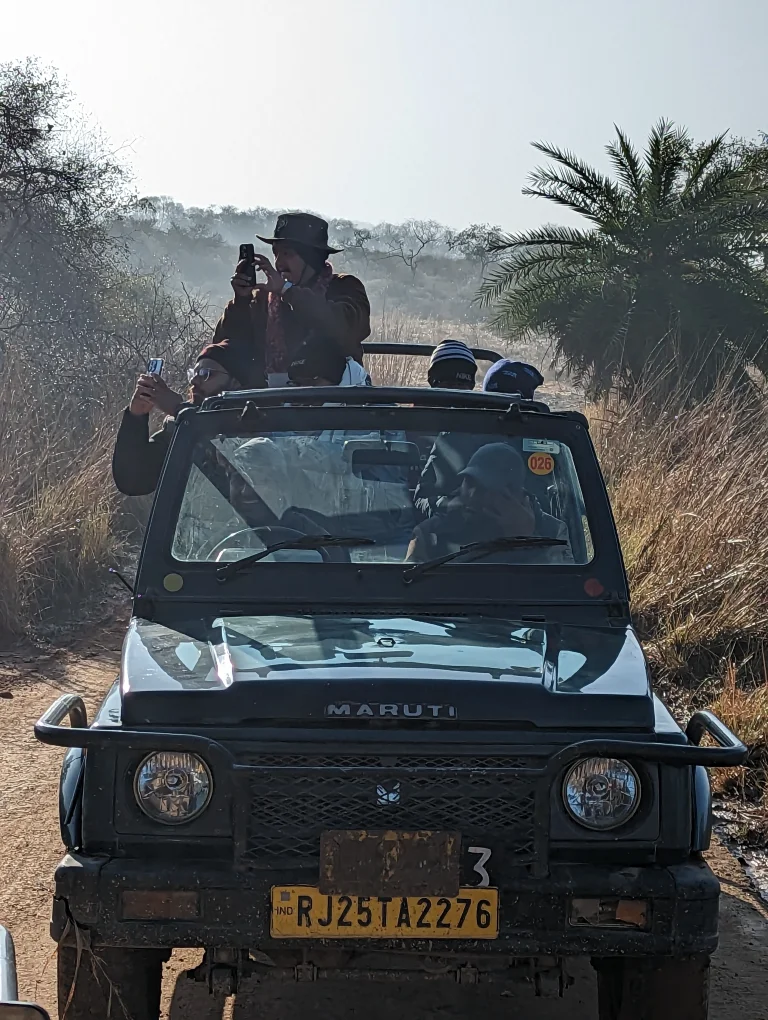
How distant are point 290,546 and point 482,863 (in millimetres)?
1151

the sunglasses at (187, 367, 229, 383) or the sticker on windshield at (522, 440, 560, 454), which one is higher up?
the sunglasses at (187, 367, 229, 383)

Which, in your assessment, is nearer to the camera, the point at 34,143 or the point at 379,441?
the point at 379,441

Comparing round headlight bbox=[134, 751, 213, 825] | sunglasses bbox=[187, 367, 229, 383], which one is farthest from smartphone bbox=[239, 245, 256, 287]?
round headlight bbox=[134, 751, 213, 825]

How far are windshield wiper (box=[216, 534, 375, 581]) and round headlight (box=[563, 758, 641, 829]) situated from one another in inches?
41.6

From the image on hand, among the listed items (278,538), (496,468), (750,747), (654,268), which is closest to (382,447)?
(496,468)

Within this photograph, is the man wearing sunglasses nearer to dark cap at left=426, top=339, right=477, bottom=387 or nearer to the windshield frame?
the windshield frame

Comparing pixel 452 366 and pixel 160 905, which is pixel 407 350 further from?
pixel 160 905

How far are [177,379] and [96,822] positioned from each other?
10.4 metres

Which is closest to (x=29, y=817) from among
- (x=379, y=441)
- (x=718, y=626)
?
(x=379, y=441)

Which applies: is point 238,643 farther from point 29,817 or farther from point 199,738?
point 29,817

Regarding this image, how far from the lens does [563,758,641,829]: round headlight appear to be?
2.79 m

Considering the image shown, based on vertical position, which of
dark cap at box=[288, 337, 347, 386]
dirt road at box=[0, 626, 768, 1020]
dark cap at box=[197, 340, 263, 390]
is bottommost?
dirt road at box=[0, 626, 768, 1020]

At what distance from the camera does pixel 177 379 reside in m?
12.9

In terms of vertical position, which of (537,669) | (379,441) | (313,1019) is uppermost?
(379,441)
